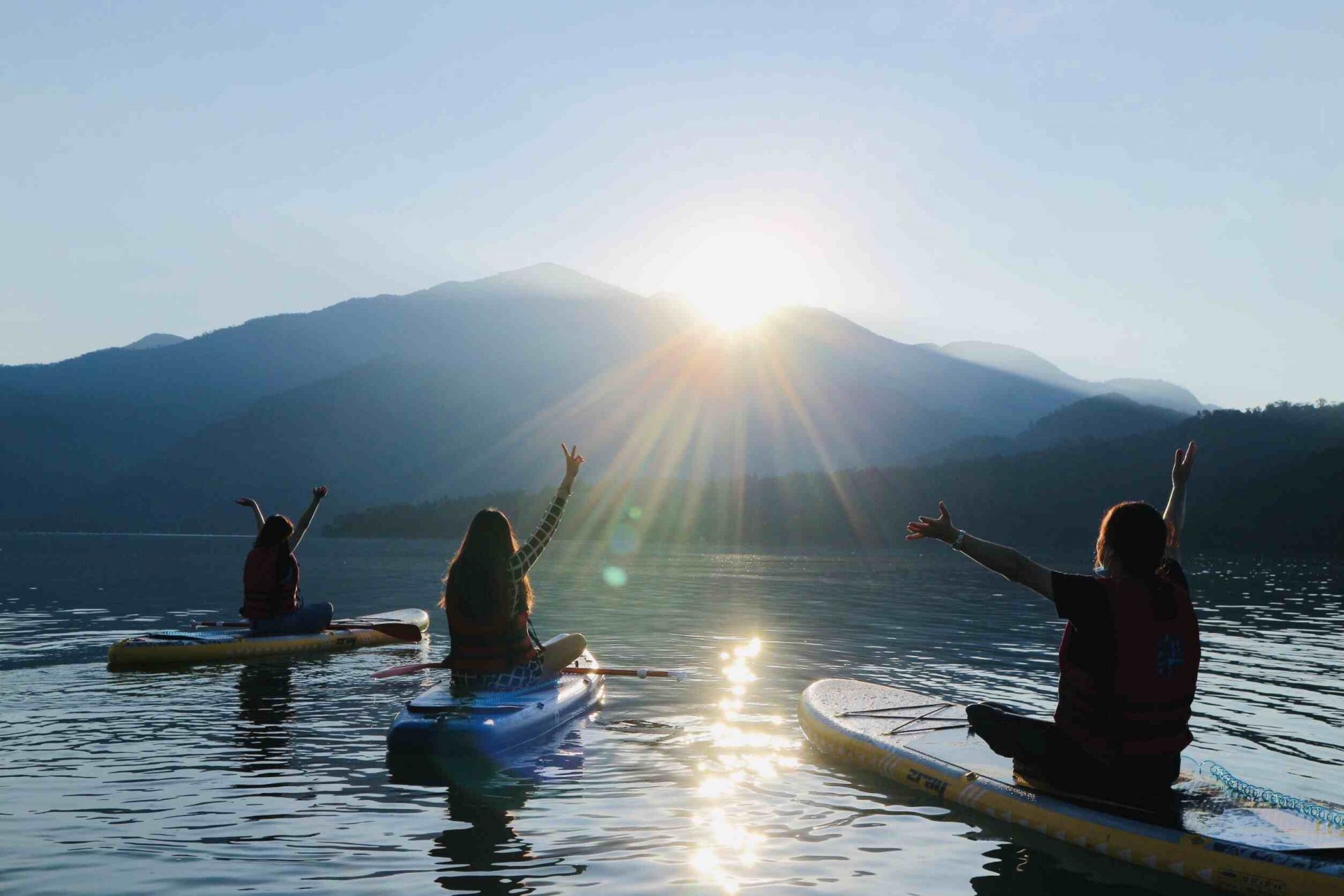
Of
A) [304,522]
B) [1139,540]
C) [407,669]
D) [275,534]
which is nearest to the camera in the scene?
[1139,540]

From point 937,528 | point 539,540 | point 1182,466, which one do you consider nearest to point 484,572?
point 539,540

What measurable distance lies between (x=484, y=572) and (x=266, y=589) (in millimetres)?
9503

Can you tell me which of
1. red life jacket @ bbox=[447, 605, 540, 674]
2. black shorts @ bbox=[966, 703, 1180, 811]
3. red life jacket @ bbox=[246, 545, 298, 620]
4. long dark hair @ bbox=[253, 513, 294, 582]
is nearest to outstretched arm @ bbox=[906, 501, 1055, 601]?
black shorts @ bbox=[966, 703, 1180, 811]

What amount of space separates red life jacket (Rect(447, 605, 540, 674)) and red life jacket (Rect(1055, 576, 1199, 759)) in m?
6.46

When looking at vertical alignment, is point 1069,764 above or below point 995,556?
below

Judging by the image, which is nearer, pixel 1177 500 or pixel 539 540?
pixel 1177 500

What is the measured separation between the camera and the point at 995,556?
23.3 feet

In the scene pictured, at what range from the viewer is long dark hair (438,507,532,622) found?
38.1 feet

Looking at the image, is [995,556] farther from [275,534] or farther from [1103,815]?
[275,534]

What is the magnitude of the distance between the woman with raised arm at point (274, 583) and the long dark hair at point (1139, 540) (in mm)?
14527

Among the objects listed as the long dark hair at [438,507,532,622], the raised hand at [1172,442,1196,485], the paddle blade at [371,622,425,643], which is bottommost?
the paddle blade at [371,622,425,643]

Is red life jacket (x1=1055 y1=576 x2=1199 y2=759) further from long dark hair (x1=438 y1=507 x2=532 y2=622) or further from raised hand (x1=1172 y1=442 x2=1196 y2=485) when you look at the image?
long dark hair (x1=438 y1=507 x2=532 y2=622)

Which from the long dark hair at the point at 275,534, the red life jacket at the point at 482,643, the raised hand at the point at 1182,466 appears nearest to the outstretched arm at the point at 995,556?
the raised hand at the point at 1182,466

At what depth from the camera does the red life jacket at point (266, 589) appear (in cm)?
1911
